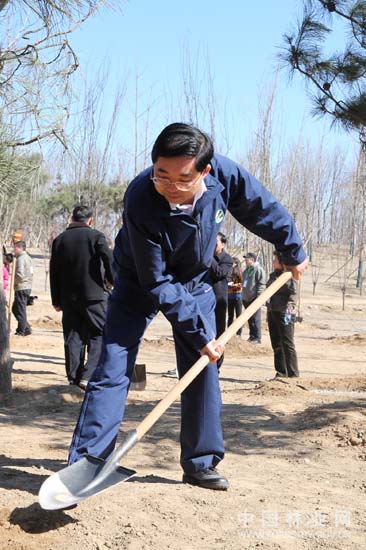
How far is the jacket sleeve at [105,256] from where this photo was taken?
7.25 metres

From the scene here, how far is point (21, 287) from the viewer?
12570 millimetres

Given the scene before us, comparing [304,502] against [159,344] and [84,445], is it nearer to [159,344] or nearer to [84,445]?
[84,445]

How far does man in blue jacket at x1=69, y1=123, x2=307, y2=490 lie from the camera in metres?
3.33

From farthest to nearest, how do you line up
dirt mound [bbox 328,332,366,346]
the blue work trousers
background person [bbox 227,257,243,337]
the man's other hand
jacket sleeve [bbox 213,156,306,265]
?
dirt mound [bbox 328,332,366,346]
background person [bbox 227,257,243,337]
the man's other hand
jacket sleeve [bbox 213,156,306,265]
the blue work trousers

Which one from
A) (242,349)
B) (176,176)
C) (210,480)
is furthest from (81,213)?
(242,349)

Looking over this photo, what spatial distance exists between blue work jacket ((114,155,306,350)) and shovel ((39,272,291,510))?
0.30m

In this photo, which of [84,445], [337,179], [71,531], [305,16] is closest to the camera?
[71,531]

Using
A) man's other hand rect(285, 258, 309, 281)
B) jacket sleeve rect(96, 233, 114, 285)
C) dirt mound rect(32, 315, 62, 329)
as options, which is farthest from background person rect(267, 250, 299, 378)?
dirt mound rect(32, 315, 62, 329)

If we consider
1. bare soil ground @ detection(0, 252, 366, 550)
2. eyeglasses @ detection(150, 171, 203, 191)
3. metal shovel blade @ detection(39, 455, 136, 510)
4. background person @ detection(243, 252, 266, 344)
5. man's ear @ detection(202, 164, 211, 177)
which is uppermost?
man's ear @ detection(202, 164, 211, 177)

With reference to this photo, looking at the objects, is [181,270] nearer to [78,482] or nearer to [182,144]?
[182,144]

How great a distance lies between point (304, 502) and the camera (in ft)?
12.0

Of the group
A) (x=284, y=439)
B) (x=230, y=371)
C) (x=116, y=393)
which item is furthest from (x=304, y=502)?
(x=230, y=371)

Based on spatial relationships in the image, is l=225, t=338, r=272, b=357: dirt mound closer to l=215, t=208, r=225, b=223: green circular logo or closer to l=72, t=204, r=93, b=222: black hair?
l=72, t=204, r=93, b=222: black hair

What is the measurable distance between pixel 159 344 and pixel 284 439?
25.2 feet
